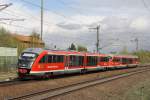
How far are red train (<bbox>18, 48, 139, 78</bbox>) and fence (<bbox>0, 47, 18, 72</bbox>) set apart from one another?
9.04 metres

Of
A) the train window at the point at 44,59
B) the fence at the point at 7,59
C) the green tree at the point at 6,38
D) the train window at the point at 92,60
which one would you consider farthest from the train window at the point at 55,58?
the green tree at the point at 6,38

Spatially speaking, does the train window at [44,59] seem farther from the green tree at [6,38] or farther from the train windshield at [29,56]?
the green tree at [6,38]

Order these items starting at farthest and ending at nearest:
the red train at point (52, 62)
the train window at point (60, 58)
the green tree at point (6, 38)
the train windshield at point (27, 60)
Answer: the green tree at point (6, 38) → the train window at point (60, 58) → the red train at point (52, 62) → the train windshield at point (27, 60)

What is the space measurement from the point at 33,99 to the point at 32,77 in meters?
11.1

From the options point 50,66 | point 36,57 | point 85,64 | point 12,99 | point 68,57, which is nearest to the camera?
point 12,99

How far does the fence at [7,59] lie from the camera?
3906 centimetres

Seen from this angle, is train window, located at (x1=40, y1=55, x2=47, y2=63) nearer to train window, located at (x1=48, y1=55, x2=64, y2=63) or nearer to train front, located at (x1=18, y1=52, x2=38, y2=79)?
train window, located at (x1=48, y1=55, x2=64, y2=63)

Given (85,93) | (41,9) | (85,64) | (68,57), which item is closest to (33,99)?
(85,93)

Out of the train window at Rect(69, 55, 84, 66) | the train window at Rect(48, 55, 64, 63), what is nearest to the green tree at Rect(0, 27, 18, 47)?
the train window at Rect(69, 55, 84, 66)

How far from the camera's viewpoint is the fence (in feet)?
128

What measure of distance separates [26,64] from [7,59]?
13.7 m

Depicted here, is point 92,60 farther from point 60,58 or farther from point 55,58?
point 55,58

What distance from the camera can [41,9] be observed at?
45031mm

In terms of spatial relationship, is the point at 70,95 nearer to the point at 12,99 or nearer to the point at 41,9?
the point at 12,99
